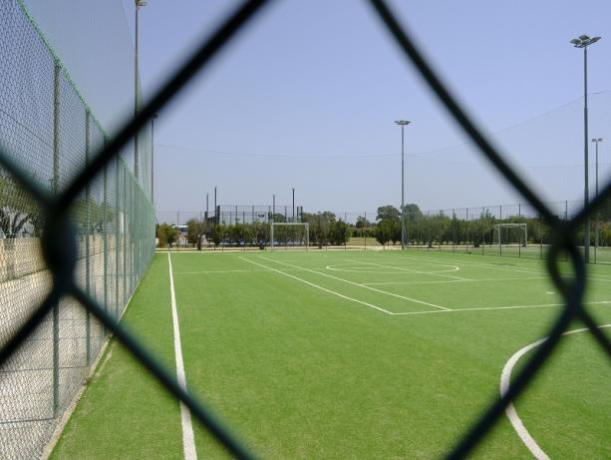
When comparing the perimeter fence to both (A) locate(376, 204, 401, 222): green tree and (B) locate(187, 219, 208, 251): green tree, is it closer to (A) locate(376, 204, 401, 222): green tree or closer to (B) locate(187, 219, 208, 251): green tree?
(B) locate(187, 219, 208, 251): green tree

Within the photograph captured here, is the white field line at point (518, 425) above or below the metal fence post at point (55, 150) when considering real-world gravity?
below

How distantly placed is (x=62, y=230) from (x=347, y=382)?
510 cm

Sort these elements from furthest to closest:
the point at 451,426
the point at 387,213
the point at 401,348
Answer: the point at 387,213, the point at 401,348, the point at 451,426

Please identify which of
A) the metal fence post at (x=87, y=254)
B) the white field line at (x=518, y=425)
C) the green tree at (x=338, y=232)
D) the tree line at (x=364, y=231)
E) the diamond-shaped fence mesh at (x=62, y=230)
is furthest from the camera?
the green tree at (x=338, y=232)

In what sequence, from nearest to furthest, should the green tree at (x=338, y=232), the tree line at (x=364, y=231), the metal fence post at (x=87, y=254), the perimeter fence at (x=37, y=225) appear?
the perimeter fence at (x=37, y=225) < the metal fence post at (x=87, y=254) < the tree line at (x=364, y=231) < the green tree at (x=338, y=232)

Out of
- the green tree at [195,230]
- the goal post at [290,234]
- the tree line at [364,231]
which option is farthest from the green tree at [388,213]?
the green tree at [195,230]

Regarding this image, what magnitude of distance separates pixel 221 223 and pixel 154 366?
46.4m

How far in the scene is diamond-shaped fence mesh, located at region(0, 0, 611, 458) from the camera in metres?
0.85

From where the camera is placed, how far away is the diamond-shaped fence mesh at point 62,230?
85cm

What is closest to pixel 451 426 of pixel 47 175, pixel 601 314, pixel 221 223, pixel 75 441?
pixel 75 441

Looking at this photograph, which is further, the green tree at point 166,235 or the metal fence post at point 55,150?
the green tree at point 166,235

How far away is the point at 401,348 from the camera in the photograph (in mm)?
7156

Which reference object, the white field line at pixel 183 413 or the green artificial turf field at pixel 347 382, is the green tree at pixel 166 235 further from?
the white field line at pixel 183 413

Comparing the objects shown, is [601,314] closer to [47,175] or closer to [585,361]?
[585,361]
